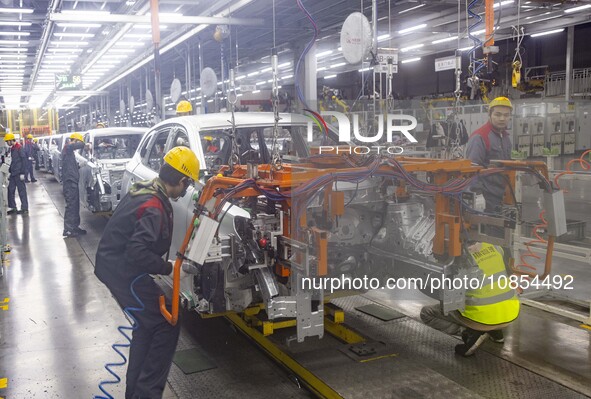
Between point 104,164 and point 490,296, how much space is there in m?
7.03

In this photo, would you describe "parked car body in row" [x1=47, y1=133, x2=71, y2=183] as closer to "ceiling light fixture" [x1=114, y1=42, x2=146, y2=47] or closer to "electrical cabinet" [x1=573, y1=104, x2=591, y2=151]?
"ceiling light fixture" [x1=114, y1=42, x2=146, y2=47]

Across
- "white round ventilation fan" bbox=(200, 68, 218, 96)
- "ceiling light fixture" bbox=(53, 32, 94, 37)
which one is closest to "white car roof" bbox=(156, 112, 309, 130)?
"white round ventilation fan" bbox=(200, 68, 218, 96)

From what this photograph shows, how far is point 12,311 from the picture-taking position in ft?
17.5

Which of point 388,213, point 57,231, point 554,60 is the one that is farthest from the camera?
point 554,60

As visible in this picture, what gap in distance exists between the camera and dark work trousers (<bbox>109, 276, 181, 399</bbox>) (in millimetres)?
3129

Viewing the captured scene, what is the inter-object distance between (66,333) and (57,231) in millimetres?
5431

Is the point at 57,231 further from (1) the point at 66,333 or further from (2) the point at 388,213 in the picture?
(2) the point at 388,213

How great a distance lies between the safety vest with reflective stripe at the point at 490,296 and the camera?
372cm

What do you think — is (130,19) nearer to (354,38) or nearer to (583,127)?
(354,38)

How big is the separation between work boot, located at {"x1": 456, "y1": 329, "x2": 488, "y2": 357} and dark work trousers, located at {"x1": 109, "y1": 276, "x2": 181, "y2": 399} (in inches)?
82.5

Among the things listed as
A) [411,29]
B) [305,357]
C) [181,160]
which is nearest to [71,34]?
[411,29]

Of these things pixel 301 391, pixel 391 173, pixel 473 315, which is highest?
pixel 391 173

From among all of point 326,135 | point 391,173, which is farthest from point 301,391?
point 326,135

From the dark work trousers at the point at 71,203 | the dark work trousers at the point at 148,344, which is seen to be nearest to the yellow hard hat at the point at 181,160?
the dark work trousers at the point at 148,344
